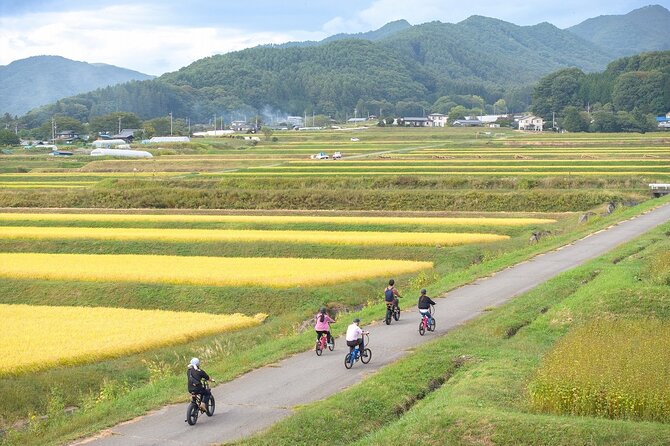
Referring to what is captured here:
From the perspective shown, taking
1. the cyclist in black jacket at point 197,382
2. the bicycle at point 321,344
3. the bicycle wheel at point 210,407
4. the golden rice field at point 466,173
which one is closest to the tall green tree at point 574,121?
the golden rice field at point 466,173

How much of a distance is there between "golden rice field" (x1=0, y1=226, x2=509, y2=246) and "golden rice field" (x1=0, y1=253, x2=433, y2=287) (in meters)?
3.58

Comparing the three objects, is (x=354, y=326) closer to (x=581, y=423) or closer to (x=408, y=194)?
(x=581, y=423)

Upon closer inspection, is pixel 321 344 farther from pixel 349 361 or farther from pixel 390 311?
pixel 390 311

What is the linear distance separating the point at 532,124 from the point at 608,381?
17206cm

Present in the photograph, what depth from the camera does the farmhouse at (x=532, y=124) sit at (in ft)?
585

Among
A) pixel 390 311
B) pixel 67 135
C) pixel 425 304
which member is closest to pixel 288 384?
pixel 425 304

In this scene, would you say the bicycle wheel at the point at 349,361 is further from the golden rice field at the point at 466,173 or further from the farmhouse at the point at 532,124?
the farmhouse at the point at 532,124

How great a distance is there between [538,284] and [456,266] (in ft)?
26.3

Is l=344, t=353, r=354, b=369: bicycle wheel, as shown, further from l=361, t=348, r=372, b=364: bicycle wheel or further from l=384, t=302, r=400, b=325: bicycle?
l=384, t=302, r=400, b=325: bicycle

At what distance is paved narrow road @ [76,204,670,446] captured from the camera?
16859 millimetres

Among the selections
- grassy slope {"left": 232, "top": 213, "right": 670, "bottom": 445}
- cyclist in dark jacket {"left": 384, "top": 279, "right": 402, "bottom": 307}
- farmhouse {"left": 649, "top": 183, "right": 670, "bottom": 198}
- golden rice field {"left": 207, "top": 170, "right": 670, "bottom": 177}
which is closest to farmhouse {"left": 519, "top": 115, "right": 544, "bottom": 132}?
golden rice field {"left": 207, "top": 170, "right": 670, "bottom": 177}

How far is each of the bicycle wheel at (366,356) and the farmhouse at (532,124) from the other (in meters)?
160

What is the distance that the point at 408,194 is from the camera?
202 feet

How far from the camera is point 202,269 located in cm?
3622
